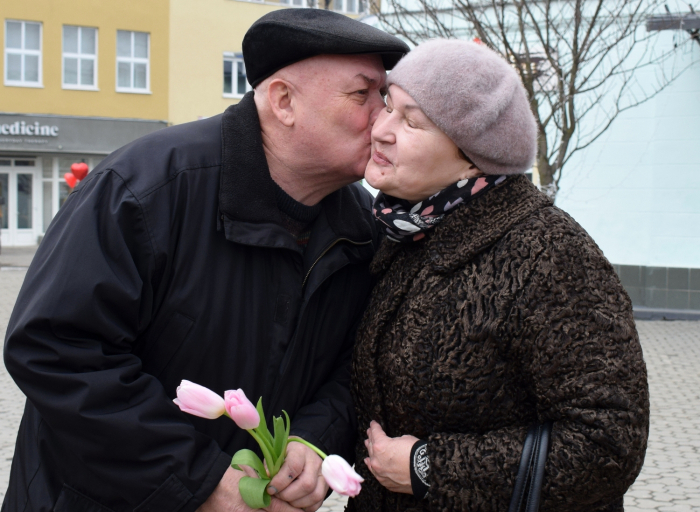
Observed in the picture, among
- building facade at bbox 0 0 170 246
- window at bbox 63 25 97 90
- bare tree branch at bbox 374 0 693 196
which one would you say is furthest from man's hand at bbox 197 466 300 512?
window at bbox 63 25 97 90

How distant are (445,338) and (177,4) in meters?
25.5

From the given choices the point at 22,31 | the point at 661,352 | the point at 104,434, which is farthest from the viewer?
the point at 22,31

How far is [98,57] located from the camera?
24625 millimetres

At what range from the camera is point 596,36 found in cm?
1030

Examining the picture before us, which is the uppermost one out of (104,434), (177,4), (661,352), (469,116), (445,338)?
(177,4)

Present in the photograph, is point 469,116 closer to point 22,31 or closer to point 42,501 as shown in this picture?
point 42,501

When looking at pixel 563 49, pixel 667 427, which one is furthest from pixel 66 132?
pixel 667 427

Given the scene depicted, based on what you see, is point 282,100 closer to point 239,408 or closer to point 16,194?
point 239,408

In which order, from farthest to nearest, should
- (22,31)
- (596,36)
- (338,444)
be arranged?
1. (22,31)
2. (596,36)
3. (338,444)

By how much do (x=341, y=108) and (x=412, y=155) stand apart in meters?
0.36

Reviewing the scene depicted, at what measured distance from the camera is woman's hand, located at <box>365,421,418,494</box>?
1.90 metres

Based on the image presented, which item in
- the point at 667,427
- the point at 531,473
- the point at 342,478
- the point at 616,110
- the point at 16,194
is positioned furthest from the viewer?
the point at 16,194

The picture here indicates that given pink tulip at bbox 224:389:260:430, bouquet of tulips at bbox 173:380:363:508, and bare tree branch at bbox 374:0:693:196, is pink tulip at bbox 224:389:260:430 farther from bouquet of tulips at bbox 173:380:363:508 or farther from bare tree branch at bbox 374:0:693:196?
bare tree branch at bbox 374:0:693:196

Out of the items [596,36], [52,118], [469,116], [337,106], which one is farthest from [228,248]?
[52,118]
